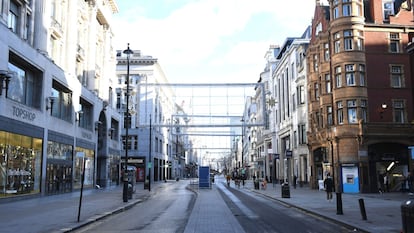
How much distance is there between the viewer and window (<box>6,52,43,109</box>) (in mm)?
27203

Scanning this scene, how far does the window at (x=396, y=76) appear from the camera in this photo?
37969mm

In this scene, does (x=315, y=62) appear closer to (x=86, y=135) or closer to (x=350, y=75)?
(x=350, y=75)

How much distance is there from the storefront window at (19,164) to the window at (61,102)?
4.93 metres

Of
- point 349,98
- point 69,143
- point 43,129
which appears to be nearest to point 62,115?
point 69,143

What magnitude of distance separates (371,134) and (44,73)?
2586cm

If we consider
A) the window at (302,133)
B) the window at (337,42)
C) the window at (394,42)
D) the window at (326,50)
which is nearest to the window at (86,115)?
the window at (302,133)

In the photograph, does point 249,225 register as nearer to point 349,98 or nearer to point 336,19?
point 349,98

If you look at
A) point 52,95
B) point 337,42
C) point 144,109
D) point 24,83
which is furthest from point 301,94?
point 24,83

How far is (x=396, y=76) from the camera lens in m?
38.2

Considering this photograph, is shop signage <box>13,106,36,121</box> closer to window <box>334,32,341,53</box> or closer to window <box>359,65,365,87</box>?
window <box>334,32,341,53</box>

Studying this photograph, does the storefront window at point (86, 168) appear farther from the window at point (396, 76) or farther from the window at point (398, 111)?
the window at point (396, 76)

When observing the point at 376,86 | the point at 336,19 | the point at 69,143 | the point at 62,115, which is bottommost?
the point at 69,143

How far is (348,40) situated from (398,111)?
7458 millimetres

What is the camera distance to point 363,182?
35594 millimetres
